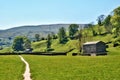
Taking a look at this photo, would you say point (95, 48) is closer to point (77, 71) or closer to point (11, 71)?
point (11, 71)

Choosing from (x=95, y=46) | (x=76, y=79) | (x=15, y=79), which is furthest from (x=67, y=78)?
(x=95, y=46)

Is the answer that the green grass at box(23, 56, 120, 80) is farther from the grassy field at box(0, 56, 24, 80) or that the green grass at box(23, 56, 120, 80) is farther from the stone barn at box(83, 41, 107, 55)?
the stone barn at box(83, 41, 107, 55)

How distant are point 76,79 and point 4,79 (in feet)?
24.8

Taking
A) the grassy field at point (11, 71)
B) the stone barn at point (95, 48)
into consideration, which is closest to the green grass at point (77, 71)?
the grassy field at point (11, 71)

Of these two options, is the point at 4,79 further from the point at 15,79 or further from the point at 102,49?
the point at 102,49

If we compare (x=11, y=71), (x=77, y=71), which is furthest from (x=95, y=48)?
(x=77, y=71)

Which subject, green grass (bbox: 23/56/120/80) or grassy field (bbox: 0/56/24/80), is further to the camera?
grassy field (bbox: 0/56/24/80)

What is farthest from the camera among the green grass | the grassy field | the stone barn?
the stone barn

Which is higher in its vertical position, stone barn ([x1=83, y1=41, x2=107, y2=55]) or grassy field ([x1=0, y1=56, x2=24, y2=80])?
grassy field ([x1=0, y1=56, x2=24, y2=80])

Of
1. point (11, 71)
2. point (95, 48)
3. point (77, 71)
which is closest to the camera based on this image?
point (77, 71)

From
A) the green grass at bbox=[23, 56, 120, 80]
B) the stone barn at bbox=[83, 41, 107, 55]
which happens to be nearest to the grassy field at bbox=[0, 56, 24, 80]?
the green grass at bbox=[23, 56, 120, 80]

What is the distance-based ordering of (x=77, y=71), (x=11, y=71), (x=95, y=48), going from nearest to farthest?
(x=77, y=71), (x=11, y=71), (x=95, y=48)

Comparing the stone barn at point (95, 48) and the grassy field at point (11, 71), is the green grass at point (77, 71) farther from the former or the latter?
the stone barn at point (95, 48)

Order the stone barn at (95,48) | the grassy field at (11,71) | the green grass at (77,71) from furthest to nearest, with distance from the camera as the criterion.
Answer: the stone barn at (95,48) → the grassy field at (11,71) → the green grass at (77,71)
